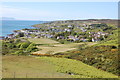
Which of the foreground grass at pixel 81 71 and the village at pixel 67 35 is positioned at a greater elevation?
the village at pixel 67 35

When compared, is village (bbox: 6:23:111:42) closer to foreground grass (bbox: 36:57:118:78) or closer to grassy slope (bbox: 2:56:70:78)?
foreground grass (bbox: 36:57:118:78)

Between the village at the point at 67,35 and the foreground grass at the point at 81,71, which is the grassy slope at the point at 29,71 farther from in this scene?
the village at the point at 67,35

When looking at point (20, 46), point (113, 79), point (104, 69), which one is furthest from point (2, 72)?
point (20, 46)

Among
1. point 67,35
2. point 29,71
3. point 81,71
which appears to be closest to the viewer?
point 29,71

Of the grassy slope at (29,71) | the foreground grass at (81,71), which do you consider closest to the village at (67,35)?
the foreground grass at (81,71)

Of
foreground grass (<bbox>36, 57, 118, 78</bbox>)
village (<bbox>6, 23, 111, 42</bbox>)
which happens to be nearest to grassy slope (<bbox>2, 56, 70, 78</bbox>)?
foreground grass (<bbox>36, 57, 118, 78</bbox>)

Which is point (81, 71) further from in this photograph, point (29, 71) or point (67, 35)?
point (67, 35)

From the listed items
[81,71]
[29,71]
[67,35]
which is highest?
[67,35]

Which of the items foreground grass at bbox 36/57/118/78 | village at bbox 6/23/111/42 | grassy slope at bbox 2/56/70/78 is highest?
village at bbox 6/23/111/42

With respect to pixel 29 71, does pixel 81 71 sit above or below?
below

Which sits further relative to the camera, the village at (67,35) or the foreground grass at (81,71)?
the village at (67,35)

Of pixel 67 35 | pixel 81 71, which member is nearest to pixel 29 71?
pixel 81 71
